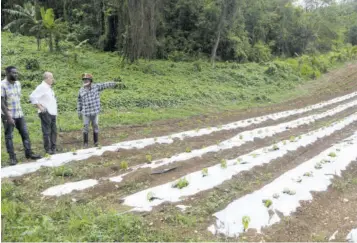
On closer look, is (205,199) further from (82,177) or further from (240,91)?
(240,91)

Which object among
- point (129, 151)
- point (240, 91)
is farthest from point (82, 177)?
point (240, 91)

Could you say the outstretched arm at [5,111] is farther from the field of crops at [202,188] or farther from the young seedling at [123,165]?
the young seedling at [123,165]

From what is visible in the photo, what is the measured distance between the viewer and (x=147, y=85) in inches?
672

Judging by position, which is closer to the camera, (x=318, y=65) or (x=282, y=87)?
(x=282, y=87)

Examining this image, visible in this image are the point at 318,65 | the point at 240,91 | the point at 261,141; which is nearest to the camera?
the point at 261,141

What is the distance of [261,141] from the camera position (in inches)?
419

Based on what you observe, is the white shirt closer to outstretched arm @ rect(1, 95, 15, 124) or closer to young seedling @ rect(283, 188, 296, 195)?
outstretched arm @ rect(1, 95, 15, 124)

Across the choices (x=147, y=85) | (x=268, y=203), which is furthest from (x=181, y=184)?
(x=147, y=85)

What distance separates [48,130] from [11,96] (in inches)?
48.6

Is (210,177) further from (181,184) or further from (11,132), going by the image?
(11,132)

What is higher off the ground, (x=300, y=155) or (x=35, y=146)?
(x=35, y=146)

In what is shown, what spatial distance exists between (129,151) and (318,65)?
26503 mm

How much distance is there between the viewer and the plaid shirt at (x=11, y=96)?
665 centimetres

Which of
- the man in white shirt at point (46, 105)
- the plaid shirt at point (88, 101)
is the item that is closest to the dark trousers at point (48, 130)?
the man in white shirt at point (46, 105)
